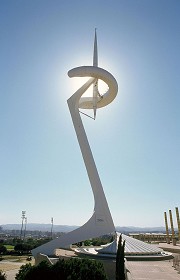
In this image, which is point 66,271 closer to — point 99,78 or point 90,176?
point 90,176

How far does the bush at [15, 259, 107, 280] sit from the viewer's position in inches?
549

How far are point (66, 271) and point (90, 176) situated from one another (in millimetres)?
11664

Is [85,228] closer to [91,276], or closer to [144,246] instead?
[144,246]

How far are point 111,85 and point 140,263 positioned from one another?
1706 cm

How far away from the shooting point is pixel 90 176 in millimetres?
25188

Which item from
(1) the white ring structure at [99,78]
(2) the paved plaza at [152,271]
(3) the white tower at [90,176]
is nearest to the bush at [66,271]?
(2) the paved plaza at [152,271]

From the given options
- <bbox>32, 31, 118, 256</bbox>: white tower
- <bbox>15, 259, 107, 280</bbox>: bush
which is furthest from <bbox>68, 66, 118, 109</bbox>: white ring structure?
<bbox>15, 259, 107, 280</bbox>: bush

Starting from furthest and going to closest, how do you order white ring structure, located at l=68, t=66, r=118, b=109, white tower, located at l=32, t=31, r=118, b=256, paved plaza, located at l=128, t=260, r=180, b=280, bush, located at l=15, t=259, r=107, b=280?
white ring structure, located at l=68, t=66, r=118, b=109
white tower, located at l=32, t=31, r=118, b=256
paved plaza, located at l=128, t=260, r=180, b=280
bush, located at l=15, t=259, r=107, b=280

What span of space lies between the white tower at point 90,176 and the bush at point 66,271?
24.2 ft

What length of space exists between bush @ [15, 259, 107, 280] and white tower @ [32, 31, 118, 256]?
7.36m

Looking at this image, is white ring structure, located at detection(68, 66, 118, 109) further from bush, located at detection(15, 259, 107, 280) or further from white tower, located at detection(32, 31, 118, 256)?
bush, located at detection(15, 259, 107, 280)

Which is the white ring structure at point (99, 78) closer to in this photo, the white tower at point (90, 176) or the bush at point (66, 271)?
the white tower at point (90, 176)

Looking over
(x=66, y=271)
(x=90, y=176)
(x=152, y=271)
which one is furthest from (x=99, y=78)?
(x=66, y=271)

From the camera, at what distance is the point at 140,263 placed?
1977 centimetres
